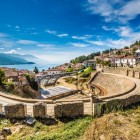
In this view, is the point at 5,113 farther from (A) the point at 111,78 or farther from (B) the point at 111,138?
(A) the point at 111,78

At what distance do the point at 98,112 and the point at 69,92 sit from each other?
2490 centimetres

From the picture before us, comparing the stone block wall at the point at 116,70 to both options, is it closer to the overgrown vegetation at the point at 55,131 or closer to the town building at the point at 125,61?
the town building at the point at 125,61

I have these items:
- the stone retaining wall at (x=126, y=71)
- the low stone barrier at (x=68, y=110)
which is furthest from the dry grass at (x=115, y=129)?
the stone retaining wall at (x=126, y=71)

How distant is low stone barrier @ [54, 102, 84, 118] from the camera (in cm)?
1195

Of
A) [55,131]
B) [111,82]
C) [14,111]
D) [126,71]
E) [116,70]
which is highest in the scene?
[116,70]

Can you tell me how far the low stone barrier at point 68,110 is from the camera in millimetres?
11953

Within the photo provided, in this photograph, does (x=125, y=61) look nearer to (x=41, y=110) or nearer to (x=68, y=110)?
(x=68, y=110)

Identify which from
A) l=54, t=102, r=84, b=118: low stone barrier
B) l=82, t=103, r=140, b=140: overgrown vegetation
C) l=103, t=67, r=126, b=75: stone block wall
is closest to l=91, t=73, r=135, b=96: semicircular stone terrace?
l=103, t=67, r=126, b=75: stone block wall

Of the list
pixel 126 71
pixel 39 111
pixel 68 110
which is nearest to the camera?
pixel 39 111

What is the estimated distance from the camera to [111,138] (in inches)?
298

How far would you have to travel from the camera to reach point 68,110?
12031 mm

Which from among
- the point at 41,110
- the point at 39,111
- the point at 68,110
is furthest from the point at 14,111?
the point at 68,110

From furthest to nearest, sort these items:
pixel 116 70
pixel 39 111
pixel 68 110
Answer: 1. pixel 116 70
2. pixel 68 110
3. pixel 39 111

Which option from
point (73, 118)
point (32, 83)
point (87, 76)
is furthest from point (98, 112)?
point (87, 76)
